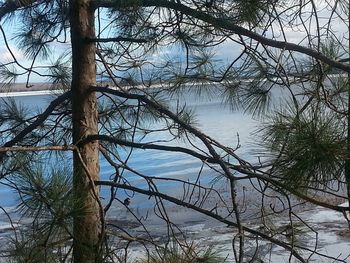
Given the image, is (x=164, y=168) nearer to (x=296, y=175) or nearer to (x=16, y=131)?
(x=16, y=131)

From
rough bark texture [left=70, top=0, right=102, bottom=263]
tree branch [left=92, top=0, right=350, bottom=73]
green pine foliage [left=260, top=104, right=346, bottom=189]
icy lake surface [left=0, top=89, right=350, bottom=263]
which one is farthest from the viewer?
icy lake surface [left=0, top=89, right=350, bottom=263]

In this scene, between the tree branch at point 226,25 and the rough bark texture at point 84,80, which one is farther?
the rough bark texture at point 84,80

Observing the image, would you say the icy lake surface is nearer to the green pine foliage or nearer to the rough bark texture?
the rough bark texture

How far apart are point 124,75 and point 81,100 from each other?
733 millimetres

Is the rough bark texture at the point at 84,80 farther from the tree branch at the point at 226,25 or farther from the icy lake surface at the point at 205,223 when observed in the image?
the icy lake surface at the point at 205,223

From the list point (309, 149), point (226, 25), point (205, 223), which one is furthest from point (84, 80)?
point (205, 223)

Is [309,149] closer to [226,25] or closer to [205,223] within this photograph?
[226,25]

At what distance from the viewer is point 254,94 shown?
85.7 inches

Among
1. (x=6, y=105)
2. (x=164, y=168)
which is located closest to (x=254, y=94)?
(x=6, y=105)

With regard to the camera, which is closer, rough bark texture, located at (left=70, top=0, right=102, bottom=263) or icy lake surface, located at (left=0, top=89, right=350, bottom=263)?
rough bark texture, located at (left=70, top=0, right=102, bottom=263)

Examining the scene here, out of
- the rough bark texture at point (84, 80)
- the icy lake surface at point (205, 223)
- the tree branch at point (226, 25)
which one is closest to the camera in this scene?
the tree branch at point (226, 25)

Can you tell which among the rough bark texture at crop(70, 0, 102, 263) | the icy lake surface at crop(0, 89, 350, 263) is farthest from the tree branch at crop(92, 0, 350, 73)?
the icy lake surface at crop(0, 89, 350, 263)

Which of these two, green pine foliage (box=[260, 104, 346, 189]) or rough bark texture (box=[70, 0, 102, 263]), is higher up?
rough bark texture (box=[70, 0, 102, 263])

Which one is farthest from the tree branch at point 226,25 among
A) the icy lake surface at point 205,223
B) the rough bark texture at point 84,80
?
the icy lake surface at point 205,223
